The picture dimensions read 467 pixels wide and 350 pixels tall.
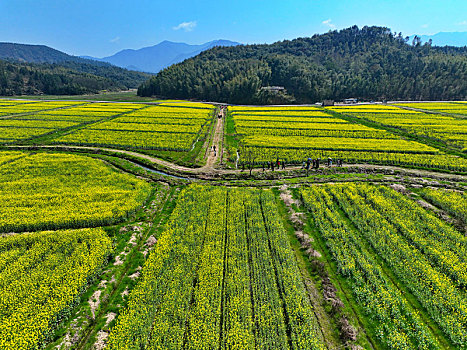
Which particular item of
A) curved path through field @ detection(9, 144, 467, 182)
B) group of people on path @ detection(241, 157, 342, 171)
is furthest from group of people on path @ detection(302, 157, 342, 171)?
curved path through field @ detection(9, 144, 467, 182)

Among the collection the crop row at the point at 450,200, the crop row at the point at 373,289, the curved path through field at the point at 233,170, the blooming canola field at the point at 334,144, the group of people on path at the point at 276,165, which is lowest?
the crop row at the point at 373,289

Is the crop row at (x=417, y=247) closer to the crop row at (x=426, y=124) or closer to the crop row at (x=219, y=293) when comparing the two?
the crop row at (x=219, y=293)

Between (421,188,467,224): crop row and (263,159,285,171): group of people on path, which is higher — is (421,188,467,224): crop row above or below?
below

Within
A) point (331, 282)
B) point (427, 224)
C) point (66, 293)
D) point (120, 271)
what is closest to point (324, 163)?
point (427, 224)

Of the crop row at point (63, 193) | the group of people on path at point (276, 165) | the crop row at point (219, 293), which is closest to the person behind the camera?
the crop row at point (219, 293)

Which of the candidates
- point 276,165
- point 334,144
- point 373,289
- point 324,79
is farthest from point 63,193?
point 324,79

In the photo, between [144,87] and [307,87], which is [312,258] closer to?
[307,87]

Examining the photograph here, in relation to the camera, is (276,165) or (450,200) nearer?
(450,200)

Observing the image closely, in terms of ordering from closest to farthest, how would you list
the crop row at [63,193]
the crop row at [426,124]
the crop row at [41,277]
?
the crop row at [41,277] → the crop row at [63,193] → the crop row at [426,124]

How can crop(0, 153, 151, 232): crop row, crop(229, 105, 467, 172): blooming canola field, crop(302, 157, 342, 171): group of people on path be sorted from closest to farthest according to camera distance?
crop(0, 153, 151, 232): crop row → crop(302, 157, 342, 171): group of people on path → crop(229, 105, 467, 172): blooming canola field

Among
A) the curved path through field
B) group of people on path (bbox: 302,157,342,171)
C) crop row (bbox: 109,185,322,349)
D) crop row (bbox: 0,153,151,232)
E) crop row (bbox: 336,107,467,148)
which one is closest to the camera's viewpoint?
crop row (bbox: 109,185,322,349)

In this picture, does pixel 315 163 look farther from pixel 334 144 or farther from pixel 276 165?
pixel 334 144

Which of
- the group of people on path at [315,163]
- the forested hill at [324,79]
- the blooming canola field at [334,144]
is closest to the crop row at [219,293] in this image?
the group of people on path at [315,163]

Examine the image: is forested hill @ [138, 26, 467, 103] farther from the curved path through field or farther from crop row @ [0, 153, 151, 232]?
crop row @ [0, 153, 151, 232]
